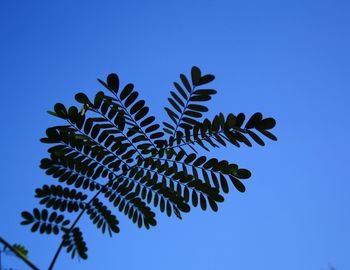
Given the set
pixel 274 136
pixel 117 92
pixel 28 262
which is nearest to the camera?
pixel 28 262

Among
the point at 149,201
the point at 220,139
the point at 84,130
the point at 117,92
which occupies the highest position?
the point at 117,92

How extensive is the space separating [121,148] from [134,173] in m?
0.19

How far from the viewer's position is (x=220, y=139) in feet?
7.75

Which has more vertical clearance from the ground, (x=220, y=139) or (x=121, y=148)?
(x=121, y=148)

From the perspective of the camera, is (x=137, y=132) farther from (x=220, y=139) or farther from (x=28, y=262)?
(x=28, y=262)

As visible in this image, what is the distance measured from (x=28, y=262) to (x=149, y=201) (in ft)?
3.09

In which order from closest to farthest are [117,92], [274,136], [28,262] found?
1. [28,262]
2. [274,136]
3. [117,92]

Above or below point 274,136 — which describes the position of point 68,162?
above

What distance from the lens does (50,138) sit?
2361 mm

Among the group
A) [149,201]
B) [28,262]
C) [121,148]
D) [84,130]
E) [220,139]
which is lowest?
[28,262]

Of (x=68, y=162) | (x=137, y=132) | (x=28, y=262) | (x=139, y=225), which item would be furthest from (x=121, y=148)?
(x=28, y=262)

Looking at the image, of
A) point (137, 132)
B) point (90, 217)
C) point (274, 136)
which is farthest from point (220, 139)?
point (90, 217)

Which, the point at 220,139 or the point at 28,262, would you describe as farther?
the point at 220,139

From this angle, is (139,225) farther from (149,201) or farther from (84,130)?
(84,130)
